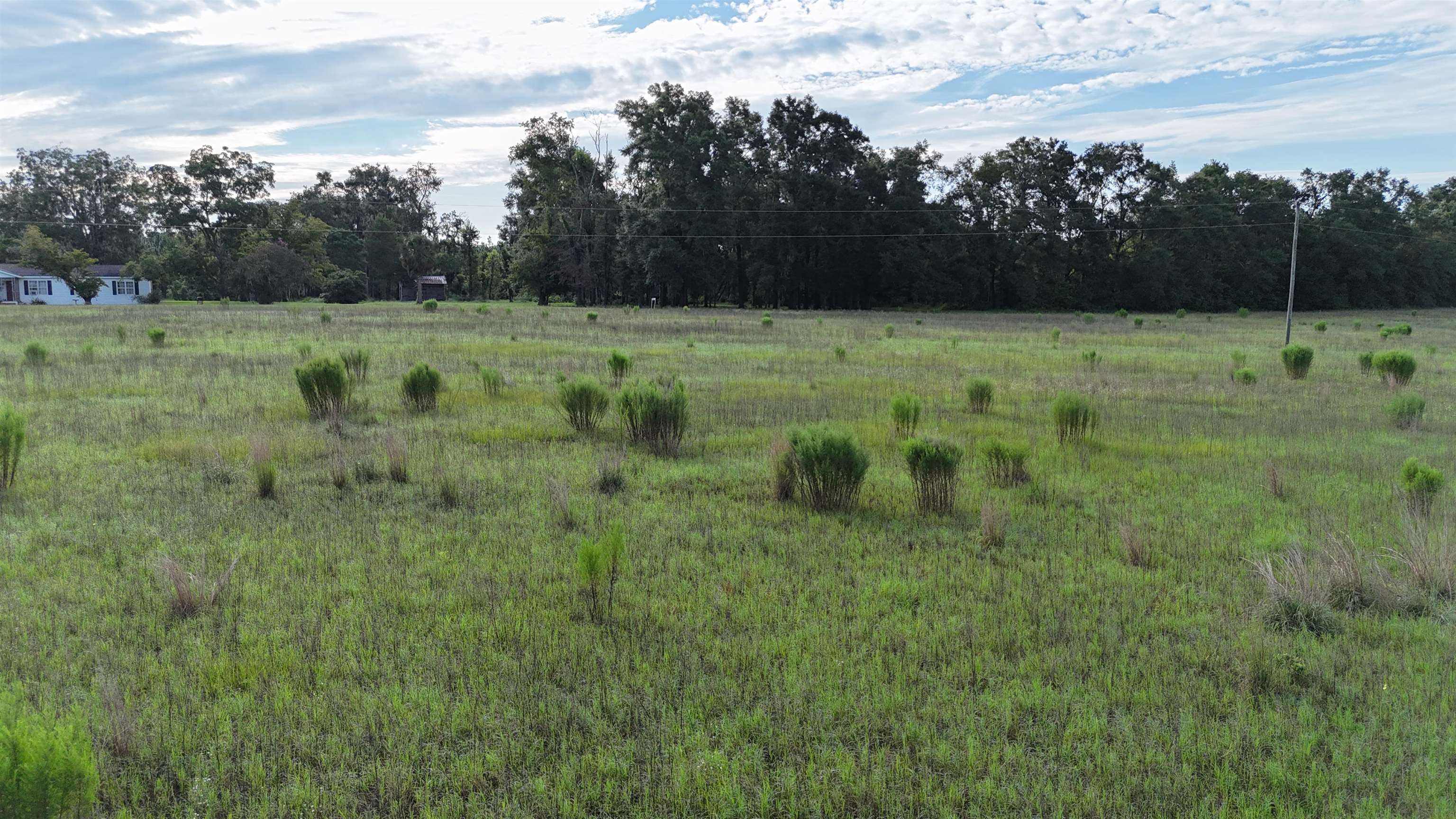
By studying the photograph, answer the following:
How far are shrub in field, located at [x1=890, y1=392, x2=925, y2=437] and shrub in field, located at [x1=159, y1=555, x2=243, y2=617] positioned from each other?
7325 mm

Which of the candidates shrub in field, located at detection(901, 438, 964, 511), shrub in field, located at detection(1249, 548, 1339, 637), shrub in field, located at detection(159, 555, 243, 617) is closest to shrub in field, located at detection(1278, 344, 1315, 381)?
shrub in field, located at detection(901, 438, 964, 511)

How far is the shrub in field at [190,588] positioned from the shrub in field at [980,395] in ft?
33.7

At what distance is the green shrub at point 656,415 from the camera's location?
31.3ft

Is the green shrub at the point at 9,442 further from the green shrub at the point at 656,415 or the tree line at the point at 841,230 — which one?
the tree line at the point at 841,230

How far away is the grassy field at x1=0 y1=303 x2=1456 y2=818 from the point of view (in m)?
3.35

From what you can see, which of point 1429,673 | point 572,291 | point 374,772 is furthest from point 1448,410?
point 572,291

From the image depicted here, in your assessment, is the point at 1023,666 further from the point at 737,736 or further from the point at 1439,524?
the point at 1439,524

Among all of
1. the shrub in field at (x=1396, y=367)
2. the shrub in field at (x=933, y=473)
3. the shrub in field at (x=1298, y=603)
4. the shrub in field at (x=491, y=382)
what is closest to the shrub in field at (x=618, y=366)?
the shrub in field at (x=491, y=382)

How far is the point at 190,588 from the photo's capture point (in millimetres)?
4855

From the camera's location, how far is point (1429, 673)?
13.8 feet

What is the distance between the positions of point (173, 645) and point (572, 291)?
6265 cm

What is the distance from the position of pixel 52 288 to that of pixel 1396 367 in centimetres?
8080

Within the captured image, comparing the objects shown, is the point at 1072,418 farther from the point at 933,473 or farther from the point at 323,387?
the point at 323,387

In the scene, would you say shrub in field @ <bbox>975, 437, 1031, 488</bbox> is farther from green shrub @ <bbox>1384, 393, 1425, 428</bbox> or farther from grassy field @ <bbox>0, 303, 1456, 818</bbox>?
green shrub @ <bbox>1384, 393, 1425, 428</bbox>
